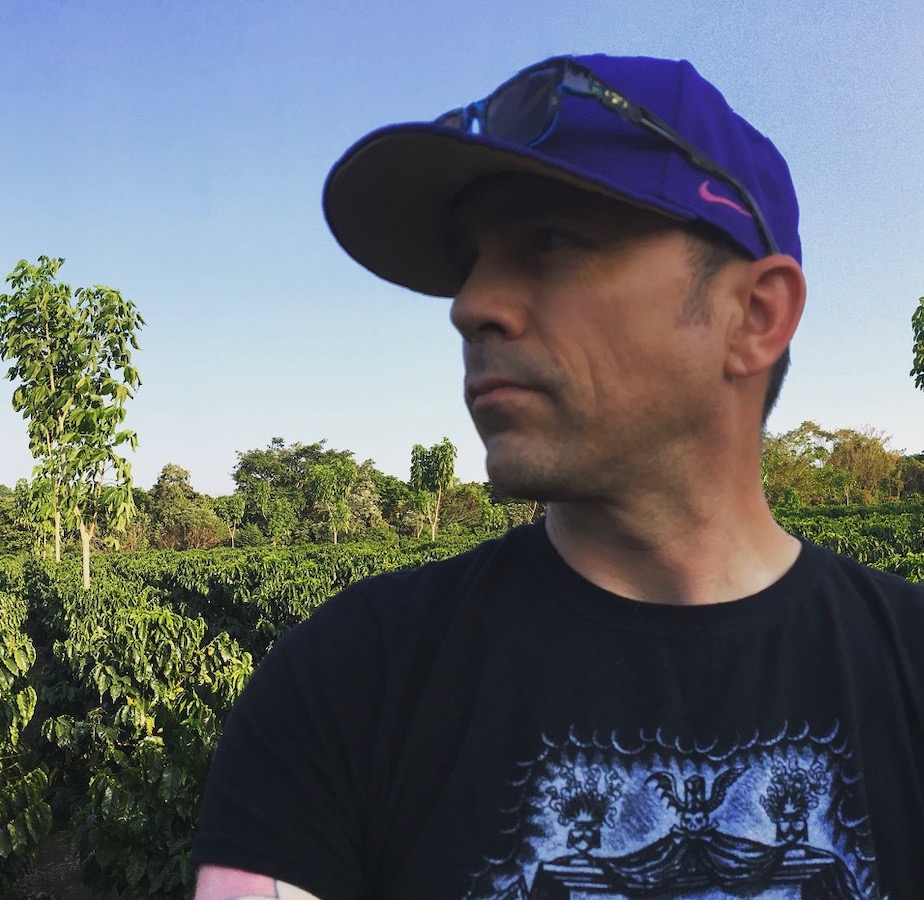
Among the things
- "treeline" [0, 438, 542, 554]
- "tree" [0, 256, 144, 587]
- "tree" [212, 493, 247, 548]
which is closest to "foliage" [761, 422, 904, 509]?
"treeline" [0, 438, 542, 554]

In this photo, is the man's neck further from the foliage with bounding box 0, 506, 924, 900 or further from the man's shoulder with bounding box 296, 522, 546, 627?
the foliage with bounding box 0, 506, 924, 900

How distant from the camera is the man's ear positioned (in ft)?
4.10

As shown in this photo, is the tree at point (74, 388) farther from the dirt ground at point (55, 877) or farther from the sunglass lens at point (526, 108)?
the sunglass lens at point (526, 108)

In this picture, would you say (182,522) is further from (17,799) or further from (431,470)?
(17,799)

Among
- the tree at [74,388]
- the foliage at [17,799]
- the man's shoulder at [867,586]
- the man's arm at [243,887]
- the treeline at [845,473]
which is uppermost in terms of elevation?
the treeline at [845,473]

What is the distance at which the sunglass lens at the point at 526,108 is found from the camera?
3.68 ft

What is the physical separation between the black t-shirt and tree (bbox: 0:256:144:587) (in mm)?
14326

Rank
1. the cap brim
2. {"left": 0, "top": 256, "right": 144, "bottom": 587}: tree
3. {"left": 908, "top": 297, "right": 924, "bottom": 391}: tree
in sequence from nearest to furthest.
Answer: the cap brim, {"left": 0, "top": 256, "right": 144, "bottom": 587}: tree, {"left": 908, "top": 297, "right": 924, "bottom": 391}: tree

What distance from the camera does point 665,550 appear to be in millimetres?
1257

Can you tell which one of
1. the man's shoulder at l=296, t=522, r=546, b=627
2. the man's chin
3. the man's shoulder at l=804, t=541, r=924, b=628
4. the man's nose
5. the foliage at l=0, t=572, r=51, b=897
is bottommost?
the foliage at l=0, t=572, r=51, b=897

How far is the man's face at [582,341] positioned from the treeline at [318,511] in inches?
1732

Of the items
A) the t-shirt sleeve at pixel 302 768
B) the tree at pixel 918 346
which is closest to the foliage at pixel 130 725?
the t-shirt sleeve at pixel 302 768

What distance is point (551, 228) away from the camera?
3.81ft

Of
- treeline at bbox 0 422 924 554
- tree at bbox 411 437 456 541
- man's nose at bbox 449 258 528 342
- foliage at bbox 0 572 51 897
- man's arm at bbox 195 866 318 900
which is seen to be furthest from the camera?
treeline at bbox 0 422 924 554
